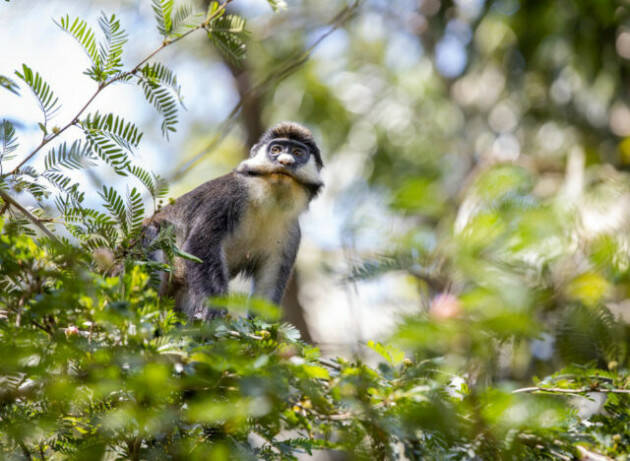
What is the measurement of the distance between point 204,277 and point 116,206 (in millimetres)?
2209

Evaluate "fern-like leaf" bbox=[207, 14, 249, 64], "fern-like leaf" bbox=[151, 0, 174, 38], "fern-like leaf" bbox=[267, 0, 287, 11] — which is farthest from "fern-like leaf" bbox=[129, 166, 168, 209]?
"fern-like leaf" bbox=[267, 0, 287, 11]

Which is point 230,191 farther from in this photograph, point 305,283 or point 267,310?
point 305,283

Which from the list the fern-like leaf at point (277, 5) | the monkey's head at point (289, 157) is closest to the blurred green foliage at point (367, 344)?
the fern-like leaf at point (277, 5)

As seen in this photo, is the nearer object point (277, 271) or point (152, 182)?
point (152, 182)

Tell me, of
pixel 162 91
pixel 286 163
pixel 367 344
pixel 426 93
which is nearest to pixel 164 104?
pixel 162 91

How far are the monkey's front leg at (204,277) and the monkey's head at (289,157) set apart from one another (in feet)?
2.47

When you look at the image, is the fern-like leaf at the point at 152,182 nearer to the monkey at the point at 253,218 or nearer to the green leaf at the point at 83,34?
the green leaf at the point at 83,34

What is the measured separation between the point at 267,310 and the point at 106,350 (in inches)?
21.9

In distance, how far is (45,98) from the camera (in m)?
2.71

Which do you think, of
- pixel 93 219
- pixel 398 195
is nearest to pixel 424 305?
pixel 398 195

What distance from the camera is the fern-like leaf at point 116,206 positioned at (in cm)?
269

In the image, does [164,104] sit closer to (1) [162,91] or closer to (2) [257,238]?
(1) [162,91]

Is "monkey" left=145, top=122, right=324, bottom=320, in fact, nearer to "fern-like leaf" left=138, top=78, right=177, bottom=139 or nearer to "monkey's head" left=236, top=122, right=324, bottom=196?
"monkey's head" left=236, top=122, right=324, bottom=196

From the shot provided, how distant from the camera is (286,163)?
5145mm
